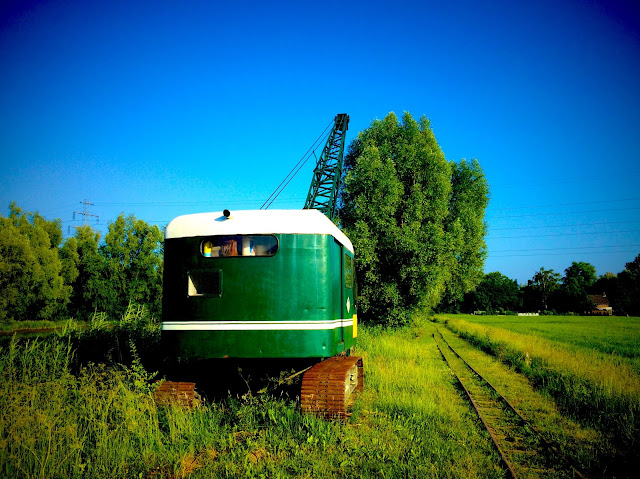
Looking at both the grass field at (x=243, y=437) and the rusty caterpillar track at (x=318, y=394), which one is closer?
the grass field at (x=243, y=437)

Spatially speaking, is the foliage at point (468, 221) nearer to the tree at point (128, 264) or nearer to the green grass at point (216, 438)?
the green grass at point (216, 438)

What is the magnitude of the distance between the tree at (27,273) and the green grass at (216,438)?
1439 inches

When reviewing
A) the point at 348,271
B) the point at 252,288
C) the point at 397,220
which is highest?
the point at 397,220

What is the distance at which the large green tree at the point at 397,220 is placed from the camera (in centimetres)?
1998

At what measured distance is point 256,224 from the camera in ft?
19.2

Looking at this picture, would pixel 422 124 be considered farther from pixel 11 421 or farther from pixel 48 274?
pixel 48 274

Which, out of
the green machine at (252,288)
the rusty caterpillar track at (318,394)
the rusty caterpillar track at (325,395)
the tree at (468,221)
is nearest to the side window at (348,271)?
the green machine at (252,288)

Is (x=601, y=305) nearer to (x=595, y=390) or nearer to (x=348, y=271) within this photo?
(x=595, y=390)

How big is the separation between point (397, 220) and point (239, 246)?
16747mm

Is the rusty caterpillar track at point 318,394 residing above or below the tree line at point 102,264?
below

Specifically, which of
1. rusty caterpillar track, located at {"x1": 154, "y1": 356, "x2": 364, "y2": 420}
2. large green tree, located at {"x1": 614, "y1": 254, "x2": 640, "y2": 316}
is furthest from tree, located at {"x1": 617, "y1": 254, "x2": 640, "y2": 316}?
rusty caterpillar track, located at {"x1": 154, "y1": 356, "x2": 364, "y2": 420}

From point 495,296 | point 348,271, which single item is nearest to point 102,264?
point 348,271

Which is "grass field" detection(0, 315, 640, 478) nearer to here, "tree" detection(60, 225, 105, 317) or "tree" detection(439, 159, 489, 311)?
"tree" detection(439, 159, 489, 311)

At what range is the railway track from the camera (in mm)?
4809
